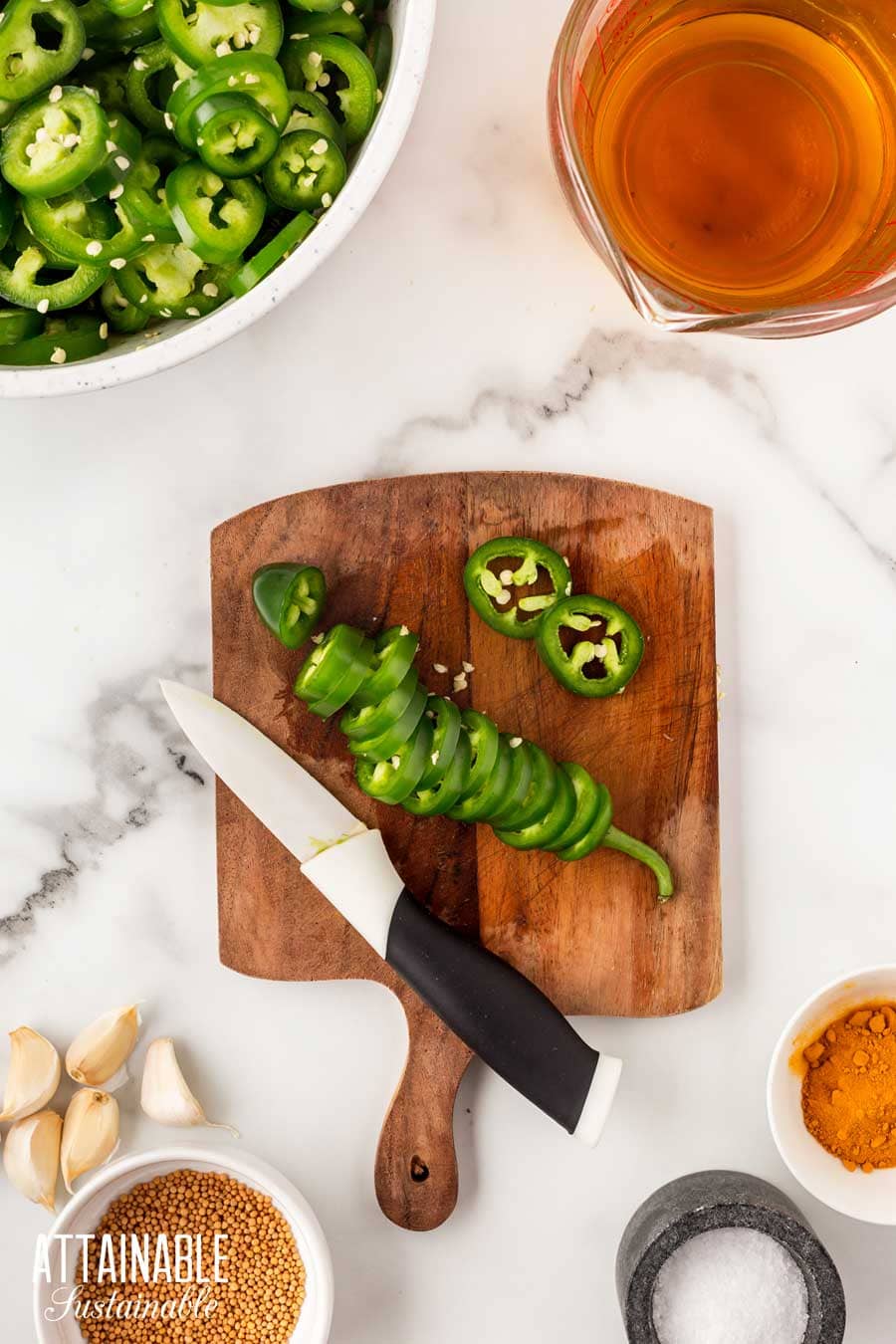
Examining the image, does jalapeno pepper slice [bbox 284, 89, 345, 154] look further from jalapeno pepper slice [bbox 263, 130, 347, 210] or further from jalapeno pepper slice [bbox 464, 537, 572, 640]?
jalapeno pepper slice [bbox 464, 537, 572, 640]

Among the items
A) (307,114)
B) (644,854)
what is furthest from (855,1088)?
(307,114)

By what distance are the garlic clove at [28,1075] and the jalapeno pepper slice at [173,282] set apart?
0.81m

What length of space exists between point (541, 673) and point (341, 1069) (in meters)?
0.51

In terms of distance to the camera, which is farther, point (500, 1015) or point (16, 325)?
point (500, 1015)

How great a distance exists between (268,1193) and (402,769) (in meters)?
0.49

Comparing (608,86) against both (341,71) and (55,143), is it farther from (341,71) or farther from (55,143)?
(55,143)

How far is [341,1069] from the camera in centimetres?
145

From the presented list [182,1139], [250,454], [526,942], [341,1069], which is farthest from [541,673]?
[182,1139]

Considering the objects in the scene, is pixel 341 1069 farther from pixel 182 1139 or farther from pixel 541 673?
pixel 541 673

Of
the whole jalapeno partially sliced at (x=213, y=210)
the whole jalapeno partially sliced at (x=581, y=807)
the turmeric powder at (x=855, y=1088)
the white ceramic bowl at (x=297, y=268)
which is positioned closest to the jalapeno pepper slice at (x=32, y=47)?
the whole jalapeno partially sliced at (x=213, y=210)

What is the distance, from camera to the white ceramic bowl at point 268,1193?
1.33 metres

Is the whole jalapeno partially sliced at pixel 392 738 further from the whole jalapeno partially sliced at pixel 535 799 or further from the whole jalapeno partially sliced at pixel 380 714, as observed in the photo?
the whole jalapeno partially sliced at pixel 535 799

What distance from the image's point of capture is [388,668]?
1297 millimetres

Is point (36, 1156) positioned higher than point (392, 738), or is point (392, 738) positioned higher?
point (392, 738)
